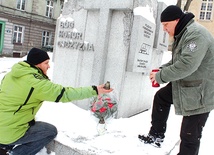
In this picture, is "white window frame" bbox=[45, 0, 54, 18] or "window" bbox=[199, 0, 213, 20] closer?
"white window frame" bbox=[45, 0, 54, 18]

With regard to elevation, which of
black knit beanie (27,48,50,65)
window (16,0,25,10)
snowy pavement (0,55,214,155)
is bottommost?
snowy pavement (0,55,214,155)

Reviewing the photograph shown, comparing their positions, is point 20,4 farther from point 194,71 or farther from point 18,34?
point 194,71

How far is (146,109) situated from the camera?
5352 mm

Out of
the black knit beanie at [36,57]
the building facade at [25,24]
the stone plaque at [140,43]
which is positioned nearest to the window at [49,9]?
the building facade at [25,24]

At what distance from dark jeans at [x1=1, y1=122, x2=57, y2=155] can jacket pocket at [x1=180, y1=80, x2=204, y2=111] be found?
167 cm

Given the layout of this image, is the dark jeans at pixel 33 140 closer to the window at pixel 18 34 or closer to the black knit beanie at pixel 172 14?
the black knit beanie at pixel 172 14

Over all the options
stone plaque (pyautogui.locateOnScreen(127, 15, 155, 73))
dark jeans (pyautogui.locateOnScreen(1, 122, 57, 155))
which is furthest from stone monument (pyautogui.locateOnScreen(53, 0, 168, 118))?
dark jeans (pyautogui.locateOnScreen(1, 122, 57, 155))

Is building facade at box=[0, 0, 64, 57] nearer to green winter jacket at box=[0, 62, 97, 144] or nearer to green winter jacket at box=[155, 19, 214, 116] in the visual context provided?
green winter jacket at box=[0, 62, 97, 144]

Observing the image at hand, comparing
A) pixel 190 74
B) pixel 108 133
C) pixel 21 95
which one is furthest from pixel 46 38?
pixel 190 74

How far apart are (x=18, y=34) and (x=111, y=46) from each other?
23498mm

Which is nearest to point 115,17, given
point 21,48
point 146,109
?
point 146,109

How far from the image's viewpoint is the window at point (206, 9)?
3127 centimetres

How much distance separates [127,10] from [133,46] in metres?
0.63

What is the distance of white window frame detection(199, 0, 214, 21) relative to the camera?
31.2m
